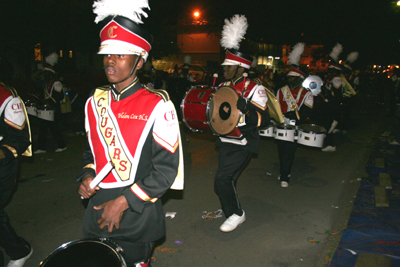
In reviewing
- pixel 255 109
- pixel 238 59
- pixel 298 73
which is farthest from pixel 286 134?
pixel 238 59

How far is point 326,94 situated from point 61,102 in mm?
7216

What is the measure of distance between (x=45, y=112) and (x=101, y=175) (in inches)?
238

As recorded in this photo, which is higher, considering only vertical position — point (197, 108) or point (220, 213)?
point (197, 108)

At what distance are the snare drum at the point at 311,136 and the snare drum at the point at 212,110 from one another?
77.3 inches

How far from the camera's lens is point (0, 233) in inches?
117

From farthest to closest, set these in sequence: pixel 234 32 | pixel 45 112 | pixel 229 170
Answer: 1. pixel 45 112
2. pixel 234 32
3. pixel 229 170

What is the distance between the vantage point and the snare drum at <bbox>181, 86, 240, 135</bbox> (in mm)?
3967

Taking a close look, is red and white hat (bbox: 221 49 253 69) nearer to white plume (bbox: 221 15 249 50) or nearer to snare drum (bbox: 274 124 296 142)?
white plume (bbox: 221 15 249 50)

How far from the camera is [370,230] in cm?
425

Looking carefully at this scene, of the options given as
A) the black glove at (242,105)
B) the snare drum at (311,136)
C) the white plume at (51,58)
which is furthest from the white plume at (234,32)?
the white plume at (51,58)

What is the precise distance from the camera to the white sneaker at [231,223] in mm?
4184

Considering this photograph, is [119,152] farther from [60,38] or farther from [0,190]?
[60,38]

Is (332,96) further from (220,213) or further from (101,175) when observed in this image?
(101,175)

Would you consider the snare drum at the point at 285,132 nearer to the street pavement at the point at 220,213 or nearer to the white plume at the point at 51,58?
the street pavement at the point at 220,213
